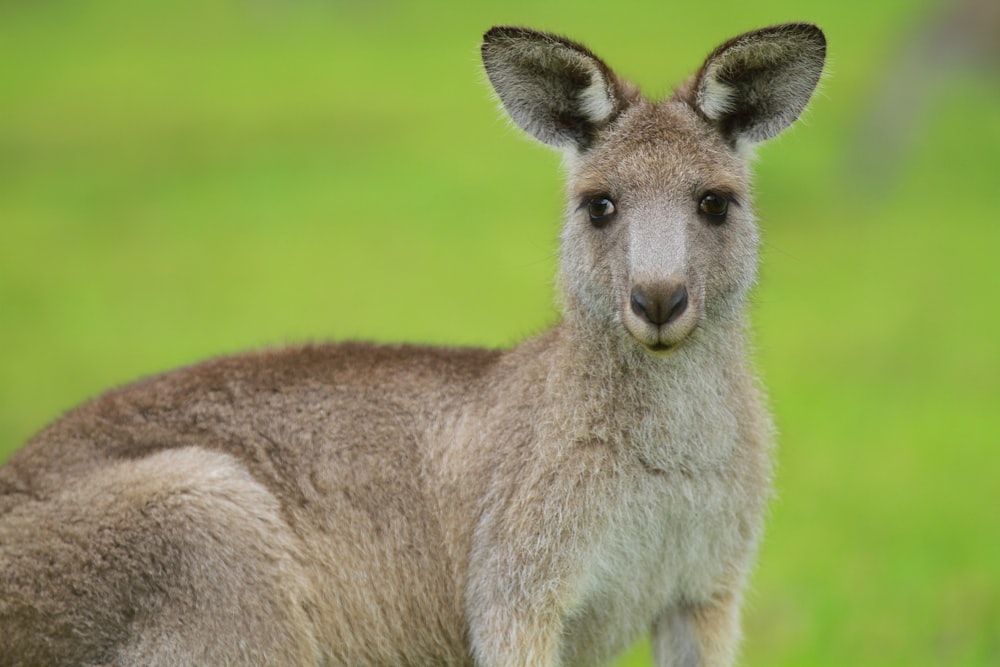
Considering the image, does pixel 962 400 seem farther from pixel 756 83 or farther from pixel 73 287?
pixel 73 287

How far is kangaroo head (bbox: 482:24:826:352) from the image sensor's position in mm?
5797

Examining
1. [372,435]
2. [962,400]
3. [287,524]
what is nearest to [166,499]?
[287,524]

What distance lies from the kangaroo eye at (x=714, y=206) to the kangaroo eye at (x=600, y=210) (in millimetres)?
340

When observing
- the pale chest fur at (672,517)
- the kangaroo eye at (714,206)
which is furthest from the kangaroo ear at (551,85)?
the pale chest fur at (672,517)

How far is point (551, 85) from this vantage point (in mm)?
6332

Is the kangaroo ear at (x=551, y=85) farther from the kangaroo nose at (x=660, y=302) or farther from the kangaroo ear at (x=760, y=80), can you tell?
the kangaroo nose at (x=660, y=302)

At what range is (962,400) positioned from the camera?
14.2 m

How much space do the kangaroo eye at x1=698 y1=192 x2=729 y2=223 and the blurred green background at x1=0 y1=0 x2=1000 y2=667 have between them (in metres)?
0.60

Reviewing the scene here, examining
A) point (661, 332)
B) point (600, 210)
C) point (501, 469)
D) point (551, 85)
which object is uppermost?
point (551, 85)

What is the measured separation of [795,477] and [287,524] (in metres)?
6.99

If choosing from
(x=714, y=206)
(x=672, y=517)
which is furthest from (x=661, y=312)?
(x=672, y=517)

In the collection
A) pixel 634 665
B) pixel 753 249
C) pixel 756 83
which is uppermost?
pixel 756 83

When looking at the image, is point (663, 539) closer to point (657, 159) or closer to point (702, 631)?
point (702, 631)

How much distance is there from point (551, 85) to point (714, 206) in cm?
85
